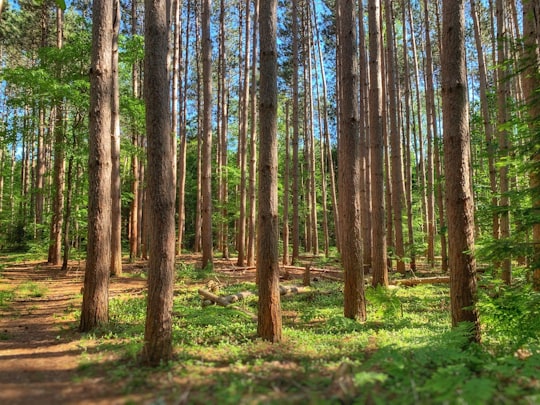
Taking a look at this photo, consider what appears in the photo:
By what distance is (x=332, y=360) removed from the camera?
471 centimetres

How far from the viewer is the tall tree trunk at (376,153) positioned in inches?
379

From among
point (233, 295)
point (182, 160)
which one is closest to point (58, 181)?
point (182, 160)

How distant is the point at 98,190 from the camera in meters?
6.84

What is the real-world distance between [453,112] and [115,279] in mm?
11414

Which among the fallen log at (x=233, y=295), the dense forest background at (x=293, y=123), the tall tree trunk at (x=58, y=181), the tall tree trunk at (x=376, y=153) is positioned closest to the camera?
the dense forest background at (x=293, y=123)

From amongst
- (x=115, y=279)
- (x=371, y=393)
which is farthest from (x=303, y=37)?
(x=371, y=393)

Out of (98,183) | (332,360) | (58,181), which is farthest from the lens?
(58,181)

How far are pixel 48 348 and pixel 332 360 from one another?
4317 millimetres

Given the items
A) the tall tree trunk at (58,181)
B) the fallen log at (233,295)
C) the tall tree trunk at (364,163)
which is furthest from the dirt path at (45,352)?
the tall tree trunk at (364,163)

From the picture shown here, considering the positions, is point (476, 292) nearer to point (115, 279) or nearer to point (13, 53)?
point (115, 279)

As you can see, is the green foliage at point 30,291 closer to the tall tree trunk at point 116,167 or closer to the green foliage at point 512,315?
the tall tree trunk at point 116,167

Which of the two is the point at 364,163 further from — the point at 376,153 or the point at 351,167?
the point at 351,167

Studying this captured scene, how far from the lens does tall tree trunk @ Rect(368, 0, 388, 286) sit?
962 cm

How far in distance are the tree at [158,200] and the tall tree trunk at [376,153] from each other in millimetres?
6254
